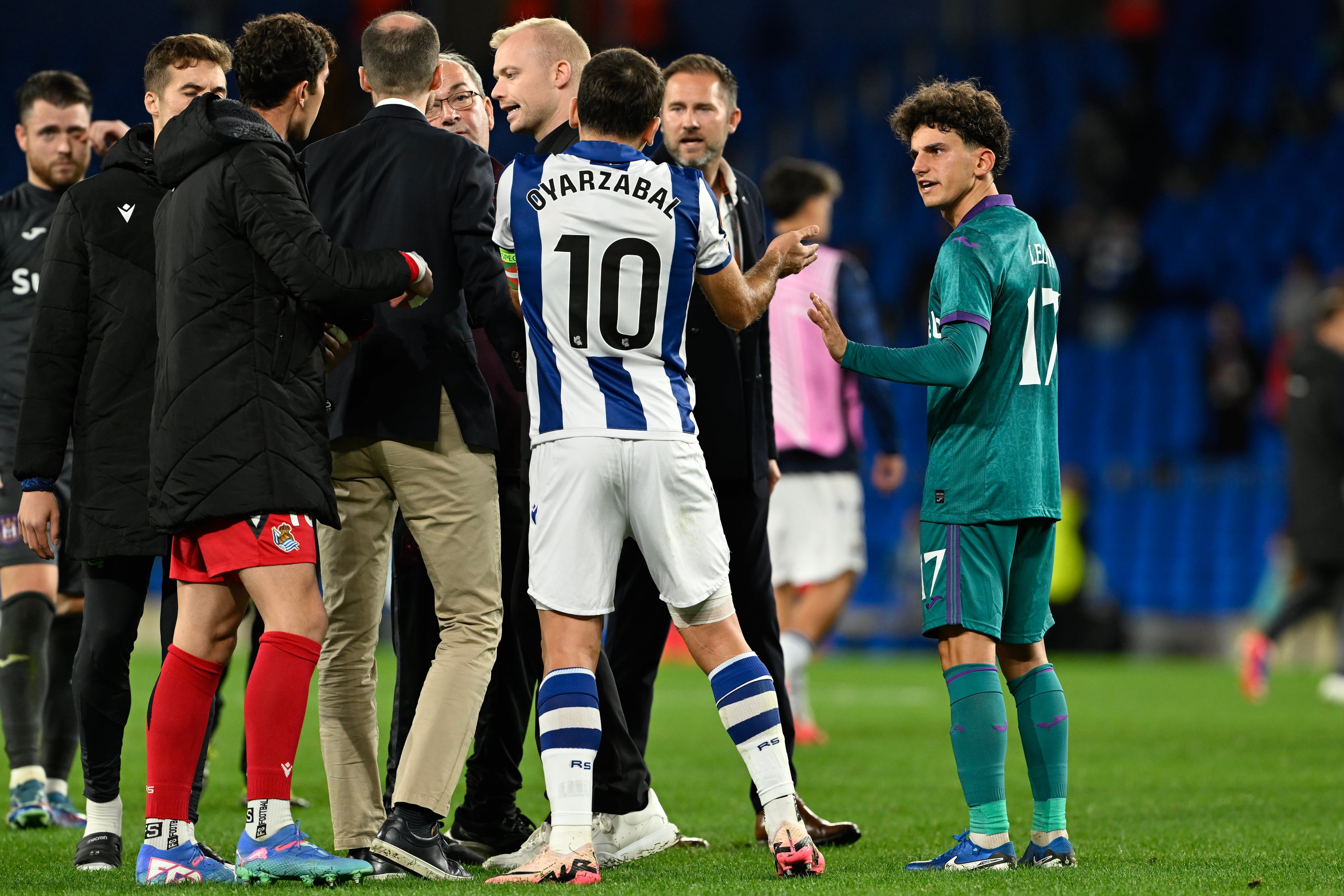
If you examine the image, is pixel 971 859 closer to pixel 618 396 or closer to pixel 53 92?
pixel 618 396

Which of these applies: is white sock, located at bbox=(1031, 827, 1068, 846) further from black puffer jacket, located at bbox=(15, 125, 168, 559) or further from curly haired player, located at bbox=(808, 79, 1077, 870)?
black puffer jacket, located at bbox=(15, 125, 168, 559)

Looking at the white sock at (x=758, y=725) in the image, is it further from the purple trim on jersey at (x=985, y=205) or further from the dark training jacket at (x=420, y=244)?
the purple trim on jersey at (x=985, y=205)

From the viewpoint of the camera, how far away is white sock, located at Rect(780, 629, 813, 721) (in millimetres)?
7688

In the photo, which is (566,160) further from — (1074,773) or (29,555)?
(1074,773)

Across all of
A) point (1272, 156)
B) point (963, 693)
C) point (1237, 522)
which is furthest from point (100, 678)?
point (1272, 156)

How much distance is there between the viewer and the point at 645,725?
5.14 meters

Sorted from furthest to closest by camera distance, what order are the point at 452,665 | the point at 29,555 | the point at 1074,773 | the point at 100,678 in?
the point at 1074,773, the point at 29,555, the point at 100,678, the point at 452,665

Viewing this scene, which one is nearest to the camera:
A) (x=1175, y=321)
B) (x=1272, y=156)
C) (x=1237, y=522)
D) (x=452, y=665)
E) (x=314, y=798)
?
(x=452, y=665)

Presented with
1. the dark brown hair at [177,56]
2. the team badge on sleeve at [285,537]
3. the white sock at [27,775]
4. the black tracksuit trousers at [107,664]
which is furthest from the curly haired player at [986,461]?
the white sock at [27,775]

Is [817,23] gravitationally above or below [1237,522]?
above

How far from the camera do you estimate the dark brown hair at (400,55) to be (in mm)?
4418

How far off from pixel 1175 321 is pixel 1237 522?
3201 mm

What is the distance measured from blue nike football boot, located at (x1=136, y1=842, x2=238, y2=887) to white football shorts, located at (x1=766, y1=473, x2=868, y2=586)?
4311mm

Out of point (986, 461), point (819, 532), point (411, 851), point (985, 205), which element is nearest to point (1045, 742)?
point (986, 461)
